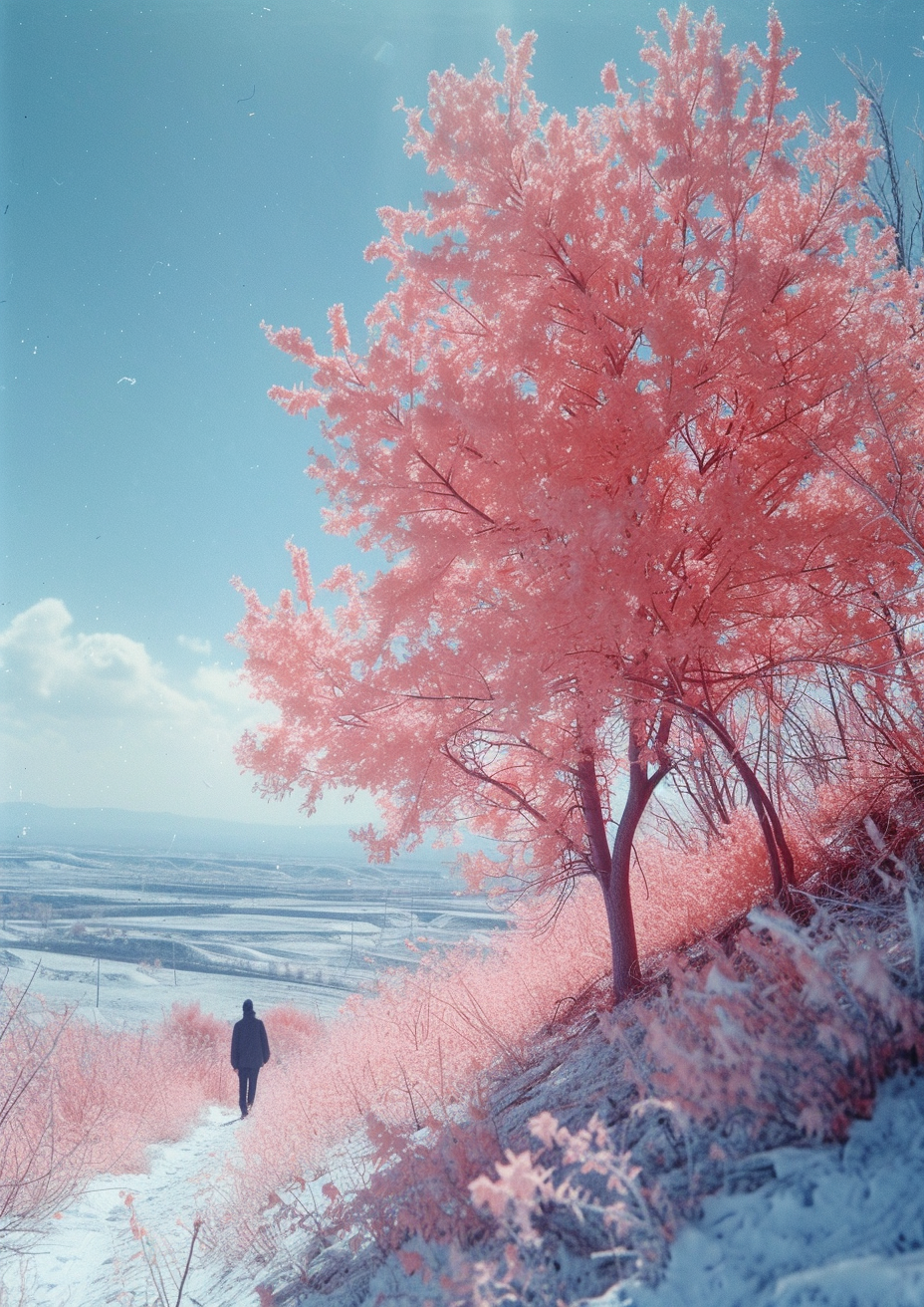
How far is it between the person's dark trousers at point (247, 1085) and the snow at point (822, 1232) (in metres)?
9.52

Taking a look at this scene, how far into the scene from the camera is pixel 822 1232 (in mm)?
1573

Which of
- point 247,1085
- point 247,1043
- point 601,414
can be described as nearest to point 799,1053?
point 601,414

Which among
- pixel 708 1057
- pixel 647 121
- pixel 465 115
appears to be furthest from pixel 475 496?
pixel 708 1057

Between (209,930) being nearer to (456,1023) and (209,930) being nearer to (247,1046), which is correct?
(247,1046)

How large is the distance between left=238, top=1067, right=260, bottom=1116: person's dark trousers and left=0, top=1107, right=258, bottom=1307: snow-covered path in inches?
86.6

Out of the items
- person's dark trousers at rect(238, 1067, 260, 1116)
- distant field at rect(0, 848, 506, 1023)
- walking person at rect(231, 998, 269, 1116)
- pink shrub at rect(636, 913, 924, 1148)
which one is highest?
pink shrub at rect(636, 913, 924, 1148)

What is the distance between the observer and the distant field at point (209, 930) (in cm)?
2541

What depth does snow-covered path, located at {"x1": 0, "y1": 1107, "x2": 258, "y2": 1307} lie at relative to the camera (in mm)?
3934

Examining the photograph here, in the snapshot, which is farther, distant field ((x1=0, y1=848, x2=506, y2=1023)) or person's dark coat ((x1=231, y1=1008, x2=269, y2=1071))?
distant field ((x1=0, y1=848, x2=506, y2=1023))

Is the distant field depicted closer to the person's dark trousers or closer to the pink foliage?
the pink foliage

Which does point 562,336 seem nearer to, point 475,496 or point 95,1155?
point 475,496

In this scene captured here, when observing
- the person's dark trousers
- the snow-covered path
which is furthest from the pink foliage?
the person's dark trousers

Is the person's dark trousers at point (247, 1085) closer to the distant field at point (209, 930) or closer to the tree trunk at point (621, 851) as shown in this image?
the distant field at point (209, 930)

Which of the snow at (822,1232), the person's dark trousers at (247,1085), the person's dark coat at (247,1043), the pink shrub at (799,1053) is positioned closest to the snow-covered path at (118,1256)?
the person's dark coat at (247,1043)
